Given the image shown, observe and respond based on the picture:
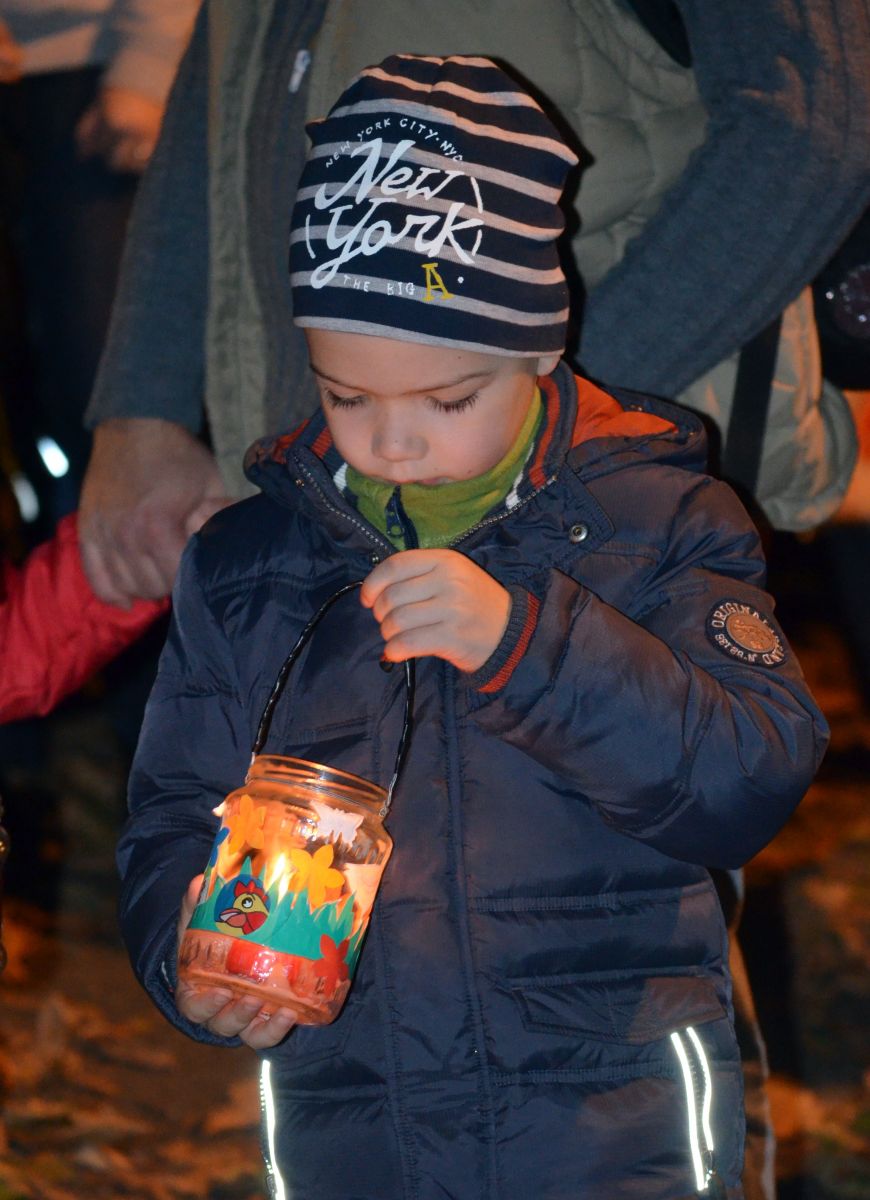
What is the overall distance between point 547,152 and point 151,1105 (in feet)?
6.74

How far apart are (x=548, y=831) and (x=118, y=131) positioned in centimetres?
146

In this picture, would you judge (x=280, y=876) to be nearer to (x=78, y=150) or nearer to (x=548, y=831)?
(x=548, y=831)

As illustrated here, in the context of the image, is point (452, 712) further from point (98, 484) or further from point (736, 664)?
point (98, 484)

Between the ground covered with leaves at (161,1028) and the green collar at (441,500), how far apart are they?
1.55 m

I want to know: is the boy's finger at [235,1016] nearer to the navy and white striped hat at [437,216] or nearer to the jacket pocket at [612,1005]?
the jacket pocket at [612,1005]

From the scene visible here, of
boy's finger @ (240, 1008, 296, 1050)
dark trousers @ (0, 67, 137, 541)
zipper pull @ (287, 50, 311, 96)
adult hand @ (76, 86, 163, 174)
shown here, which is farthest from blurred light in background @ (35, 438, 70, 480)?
boy's finger @ (240, 1008, 296, 1050)

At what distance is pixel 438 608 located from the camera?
1386 mm

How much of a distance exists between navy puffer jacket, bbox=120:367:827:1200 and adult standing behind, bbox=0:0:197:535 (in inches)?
37.0

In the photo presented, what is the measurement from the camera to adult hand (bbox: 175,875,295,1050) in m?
1.41

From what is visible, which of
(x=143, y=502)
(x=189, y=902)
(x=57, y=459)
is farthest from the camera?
(x=57, y=459)

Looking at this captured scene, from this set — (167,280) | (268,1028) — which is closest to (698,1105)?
(268,1028)

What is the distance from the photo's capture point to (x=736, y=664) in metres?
1.47

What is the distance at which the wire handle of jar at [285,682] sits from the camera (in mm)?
1465

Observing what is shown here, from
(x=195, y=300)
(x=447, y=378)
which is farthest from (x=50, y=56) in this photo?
(x=447, y=378)
